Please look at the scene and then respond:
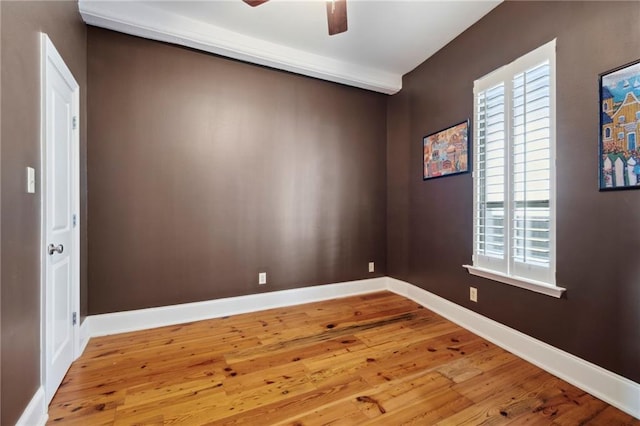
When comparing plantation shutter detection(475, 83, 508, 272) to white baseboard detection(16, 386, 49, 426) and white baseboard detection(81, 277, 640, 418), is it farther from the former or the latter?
white baseboard detection(16, 386, 49, 426)


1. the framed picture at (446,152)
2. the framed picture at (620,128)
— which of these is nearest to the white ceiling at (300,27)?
the framed picture at (446,152)

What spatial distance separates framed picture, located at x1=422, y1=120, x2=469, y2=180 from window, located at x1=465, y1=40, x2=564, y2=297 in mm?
139

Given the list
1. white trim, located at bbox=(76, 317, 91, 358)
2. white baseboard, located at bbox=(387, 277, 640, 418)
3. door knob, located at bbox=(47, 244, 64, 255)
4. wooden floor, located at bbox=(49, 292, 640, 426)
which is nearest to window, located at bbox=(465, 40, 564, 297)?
white baseboard, located at bbox=(387, 277, 640, 418)

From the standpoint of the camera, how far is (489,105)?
2.45 m

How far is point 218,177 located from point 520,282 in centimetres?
294

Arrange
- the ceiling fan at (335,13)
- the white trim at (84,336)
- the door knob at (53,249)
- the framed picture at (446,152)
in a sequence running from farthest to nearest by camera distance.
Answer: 1. the framed picture at (446,152)
2. the white trim at (84,336)
3. the ceiling fan at (335,13)
4. the door knob at (53,249)

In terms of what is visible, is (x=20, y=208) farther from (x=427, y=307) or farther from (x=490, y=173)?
(x=427, y=307)

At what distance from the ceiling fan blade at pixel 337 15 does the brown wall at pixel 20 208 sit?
1654mm

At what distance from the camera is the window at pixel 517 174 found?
2.00 metres

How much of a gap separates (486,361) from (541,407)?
1.55 feet

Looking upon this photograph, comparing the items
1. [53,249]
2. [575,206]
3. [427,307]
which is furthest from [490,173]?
[53,249]

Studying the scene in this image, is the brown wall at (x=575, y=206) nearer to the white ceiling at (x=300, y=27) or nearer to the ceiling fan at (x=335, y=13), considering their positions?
the white ceiling at (x=300, y=27)

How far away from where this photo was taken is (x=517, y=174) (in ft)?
7.21

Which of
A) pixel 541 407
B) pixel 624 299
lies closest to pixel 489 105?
pixel 624 299
